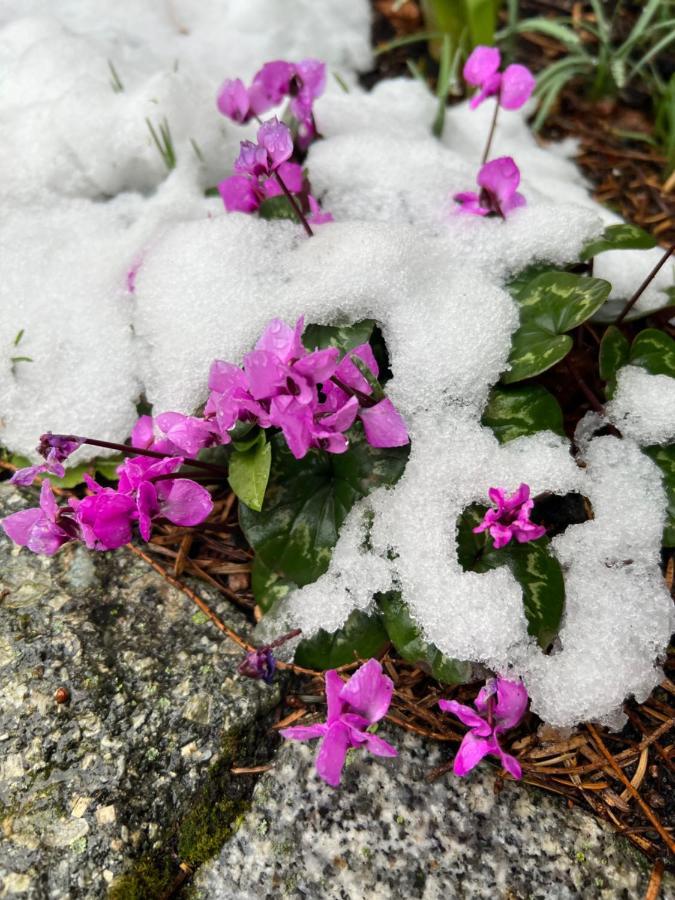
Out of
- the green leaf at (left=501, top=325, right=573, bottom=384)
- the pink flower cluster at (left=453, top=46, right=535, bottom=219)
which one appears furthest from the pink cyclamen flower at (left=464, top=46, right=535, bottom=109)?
the green leaf at (left=501, top=325, right=573, bottom=384)

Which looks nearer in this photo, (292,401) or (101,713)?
(292,401)

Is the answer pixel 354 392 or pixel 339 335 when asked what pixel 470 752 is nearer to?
pixel 354 392

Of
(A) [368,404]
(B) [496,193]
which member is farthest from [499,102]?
(A) [368,404]

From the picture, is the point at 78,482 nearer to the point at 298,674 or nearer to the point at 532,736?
the point at 298,674

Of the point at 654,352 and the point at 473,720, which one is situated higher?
the point at 654,352

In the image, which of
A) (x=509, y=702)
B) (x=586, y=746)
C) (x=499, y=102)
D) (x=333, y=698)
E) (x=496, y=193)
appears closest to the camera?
(x=333, y=698)

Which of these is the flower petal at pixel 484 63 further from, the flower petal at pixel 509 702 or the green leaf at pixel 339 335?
the flower petal at pixel 509 702
